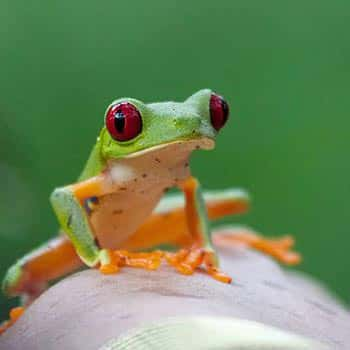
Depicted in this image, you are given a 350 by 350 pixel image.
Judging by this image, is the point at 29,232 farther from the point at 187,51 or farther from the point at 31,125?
the point at 187,51

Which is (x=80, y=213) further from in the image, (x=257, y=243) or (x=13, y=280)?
(x=257, y=243)

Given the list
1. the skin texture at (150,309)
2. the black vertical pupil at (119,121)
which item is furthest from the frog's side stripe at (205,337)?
the black vertical pupil at (119,121)

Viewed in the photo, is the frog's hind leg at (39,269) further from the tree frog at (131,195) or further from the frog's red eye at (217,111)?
the frog's red eye at (217,111)

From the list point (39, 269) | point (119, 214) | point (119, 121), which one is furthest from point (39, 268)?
point (119, 121)

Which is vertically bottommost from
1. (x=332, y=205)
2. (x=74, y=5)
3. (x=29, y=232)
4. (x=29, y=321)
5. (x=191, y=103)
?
(x=332, y=205)

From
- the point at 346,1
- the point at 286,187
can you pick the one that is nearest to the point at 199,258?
the point at 286,187
